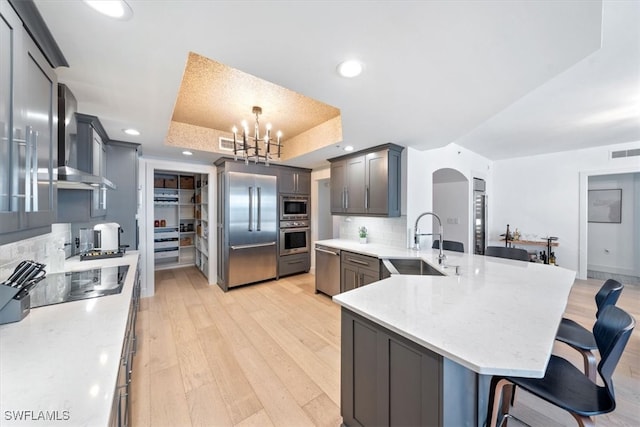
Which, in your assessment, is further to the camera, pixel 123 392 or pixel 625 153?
pixel 625 153

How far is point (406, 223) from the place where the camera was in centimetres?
348

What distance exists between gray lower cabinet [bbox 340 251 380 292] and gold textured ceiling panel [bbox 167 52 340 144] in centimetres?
195

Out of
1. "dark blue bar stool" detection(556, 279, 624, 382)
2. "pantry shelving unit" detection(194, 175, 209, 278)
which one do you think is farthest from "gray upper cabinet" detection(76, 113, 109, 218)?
"dark blue bar stool" detection(556, 279, 624, 382)

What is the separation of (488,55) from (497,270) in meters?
1.75

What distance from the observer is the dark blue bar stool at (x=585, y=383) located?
1.04 m

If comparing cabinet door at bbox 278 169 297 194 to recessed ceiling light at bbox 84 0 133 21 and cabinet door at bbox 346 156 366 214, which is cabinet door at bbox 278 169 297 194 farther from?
recessed ceiling light at bbox 84 0 133 21

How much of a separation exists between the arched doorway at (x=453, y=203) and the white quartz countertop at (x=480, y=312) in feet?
9.67

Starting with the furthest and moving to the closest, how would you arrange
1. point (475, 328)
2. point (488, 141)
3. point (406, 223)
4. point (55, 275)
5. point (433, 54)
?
point (488, 141) < point (406, 223) < point (55, 275) < point (433, 54) < point (475, 328)

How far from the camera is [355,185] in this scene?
3775mm

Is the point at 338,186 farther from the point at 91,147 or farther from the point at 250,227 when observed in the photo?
the point at 91,147

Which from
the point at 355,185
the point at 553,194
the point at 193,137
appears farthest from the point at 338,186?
the point at 553,194

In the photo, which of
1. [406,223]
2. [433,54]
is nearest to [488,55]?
[433,54]

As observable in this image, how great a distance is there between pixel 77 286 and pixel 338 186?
327 centimetres

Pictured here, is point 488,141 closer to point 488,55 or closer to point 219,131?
point 488,55
